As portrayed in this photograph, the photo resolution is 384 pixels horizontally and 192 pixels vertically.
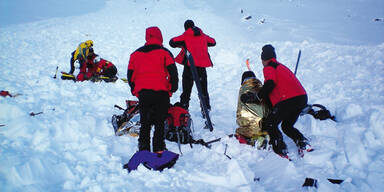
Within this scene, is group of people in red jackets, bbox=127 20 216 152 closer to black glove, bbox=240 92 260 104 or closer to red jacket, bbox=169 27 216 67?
black glove, bbox=240 92 260 104

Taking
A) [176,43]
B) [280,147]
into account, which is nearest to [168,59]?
[176,43]

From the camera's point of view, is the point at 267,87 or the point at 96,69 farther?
the point at 96,69

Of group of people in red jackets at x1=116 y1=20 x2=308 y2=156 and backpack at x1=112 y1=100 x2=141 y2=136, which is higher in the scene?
group of people in red jackets at x1=116 y1=20 x2=308 y2=156

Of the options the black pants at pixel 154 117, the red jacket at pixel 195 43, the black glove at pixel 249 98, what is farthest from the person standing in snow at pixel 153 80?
the red jacket at pixel 195 43

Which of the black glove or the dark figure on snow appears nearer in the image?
the dark figure on snow

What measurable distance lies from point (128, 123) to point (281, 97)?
2702 millimetres

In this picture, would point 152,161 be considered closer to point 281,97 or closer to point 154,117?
point 154,117

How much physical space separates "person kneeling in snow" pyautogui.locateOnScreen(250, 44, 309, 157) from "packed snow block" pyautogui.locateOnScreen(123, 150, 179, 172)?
1.69 metres

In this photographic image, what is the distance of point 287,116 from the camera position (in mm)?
3830

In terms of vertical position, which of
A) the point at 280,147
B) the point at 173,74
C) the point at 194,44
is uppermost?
the point at 194,44

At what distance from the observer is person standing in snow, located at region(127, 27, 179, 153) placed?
3678 millimetres

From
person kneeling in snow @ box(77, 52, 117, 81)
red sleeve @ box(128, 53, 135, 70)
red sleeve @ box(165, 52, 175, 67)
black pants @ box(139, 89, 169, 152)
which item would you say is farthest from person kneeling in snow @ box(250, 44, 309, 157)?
person kneeling in snow @ box(77, 52, 117, 81)

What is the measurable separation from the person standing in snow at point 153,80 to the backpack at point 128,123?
677 mm

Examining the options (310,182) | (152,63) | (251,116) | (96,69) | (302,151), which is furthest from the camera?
(96,69)
